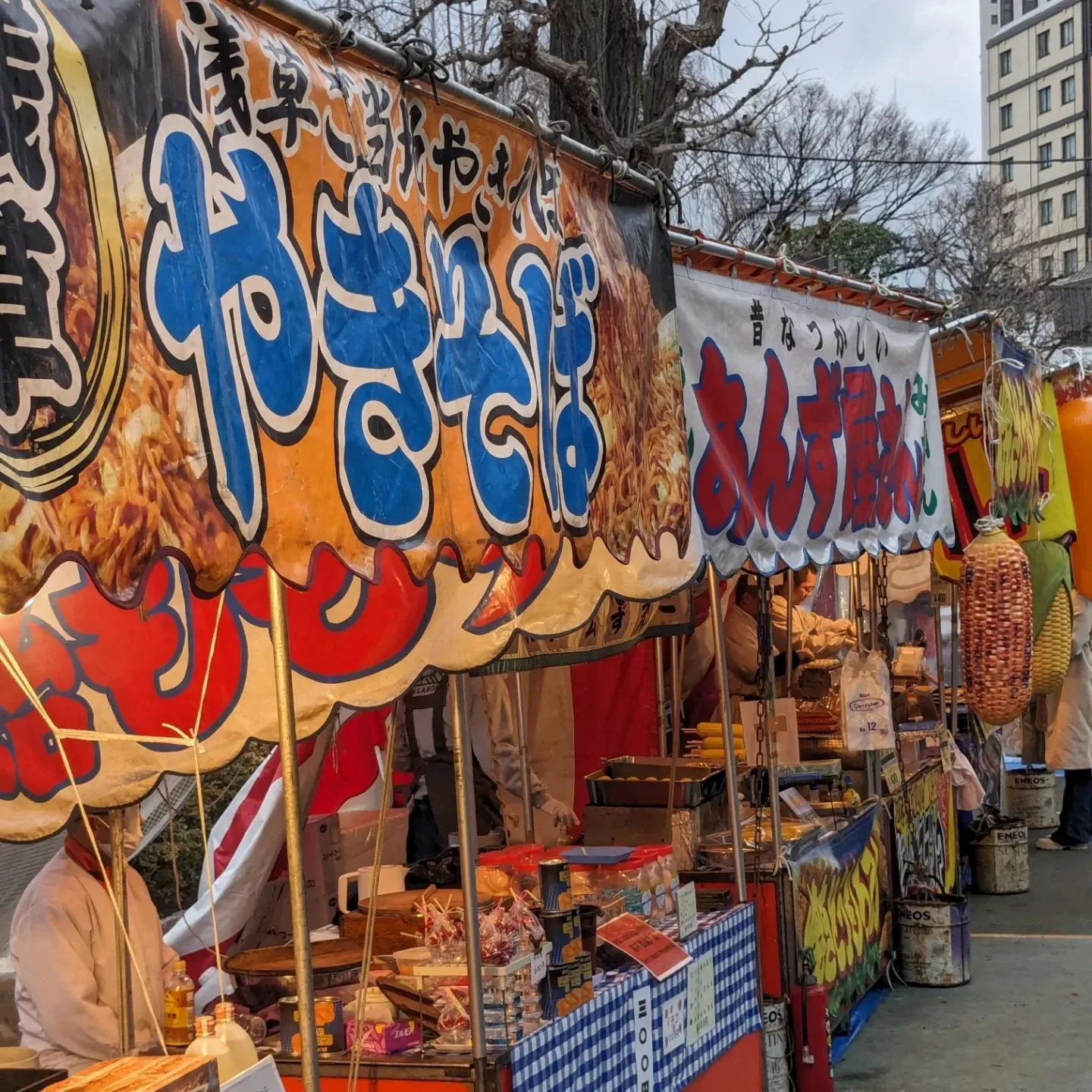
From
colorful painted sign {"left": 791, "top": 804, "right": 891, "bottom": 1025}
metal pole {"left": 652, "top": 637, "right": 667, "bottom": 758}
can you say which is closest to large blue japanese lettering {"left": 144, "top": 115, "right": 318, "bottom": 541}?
colorful painted sign {"left": 791, "top": 804, "right": 891, "bottom": 1025}

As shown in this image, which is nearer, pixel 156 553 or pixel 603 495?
pixel 156 553

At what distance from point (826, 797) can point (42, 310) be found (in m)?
6.62

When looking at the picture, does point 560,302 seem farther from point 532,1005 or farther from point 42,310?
point 532,1005

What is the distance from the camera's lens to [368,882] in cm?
534

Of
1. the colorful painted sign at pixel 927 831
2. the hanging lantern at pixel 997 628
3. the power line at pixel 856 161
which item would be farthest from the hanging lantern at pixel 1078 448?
the power line at pixel 856 161

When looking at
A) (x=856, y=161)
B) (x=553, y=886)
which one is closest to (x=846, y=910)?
(x=553, y=886)

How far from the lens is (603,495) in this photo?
11.7ft

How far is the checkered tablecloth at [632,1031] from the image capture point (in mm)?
4109

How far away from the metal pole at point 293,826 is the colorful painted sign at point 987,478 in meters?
7.11

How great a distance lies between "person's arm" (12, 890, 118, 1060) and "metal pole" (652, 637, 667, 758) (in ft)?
15.4

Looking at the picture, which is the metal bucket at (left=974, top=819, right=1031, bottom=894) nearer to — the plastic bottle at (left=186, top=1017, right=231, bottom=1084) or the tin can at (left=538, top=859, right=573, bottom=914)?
the tin can at (left=538, top=859, right=573, bottom=914)

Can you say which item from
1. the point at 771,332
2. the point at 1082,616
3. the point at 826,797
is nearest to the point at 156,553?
the point at 771,332

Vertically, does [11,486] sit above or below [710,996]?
above

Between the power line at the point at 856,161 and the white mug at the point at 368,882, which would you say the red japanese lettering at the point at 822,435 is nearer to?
the white mug at the point at 368,882
